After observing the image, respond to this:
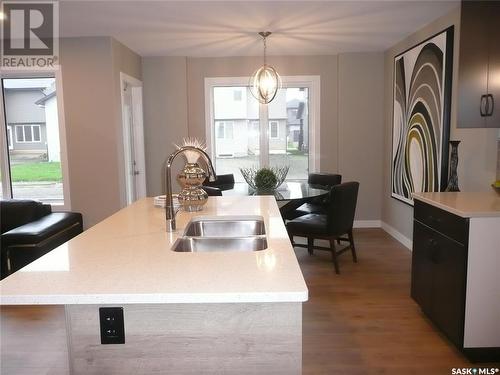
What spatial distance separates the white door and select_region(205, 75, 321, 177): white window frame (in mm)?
958

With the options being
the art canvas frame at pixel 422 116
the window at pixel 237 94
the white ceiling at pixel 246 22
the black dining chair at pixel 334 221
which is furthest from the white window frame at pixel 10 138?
the art canvas frame at pixel 422 116

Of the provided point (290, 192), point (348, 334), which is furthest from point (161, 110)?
point (348, 334)

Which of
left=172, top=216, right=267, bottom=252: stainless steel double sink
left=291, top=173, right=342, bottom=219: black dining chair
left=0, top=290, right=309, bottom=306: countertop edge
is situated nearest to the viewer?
left=0, top=290, right=309, bottom=306: countertop edge

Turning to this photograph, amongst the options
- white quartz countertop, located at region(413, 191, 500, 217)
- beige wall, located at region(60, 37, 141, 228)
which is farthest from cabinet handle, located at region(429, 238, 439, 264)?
beige wall, located at region(60, 37, 141, 228)

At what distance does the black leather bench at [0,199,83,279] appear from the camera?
316cm

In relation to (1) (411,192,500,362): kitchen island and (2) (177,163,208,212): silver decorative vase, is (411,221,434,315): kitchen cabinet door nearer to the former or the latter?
(1) (411,192,500,362): kitchen island

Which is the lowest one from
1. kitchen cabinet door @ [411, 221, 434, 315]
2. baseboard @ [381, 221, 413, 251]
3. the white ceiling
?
baseboard @ [381, 221, 413, 251]

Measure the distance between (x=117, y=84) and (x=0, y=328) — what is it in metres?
2.76

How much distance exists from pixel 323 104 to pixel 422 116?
Result: 1.72 meters

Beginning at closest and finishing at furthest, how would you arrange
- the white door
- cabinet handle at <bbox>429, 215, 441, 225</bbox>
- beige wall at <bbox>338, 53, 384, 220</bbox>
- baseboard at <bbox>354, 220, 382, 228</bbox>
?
cabinet handle at <bbox>429, 215, 441, 225</bbox> < the white door < beige wall at <bbox>338, 53, 384, 220</bbox> < baseboard at <bbox>354, 220, 382, 228</bbox>

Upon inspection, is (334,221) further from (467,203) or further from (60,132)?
(60,132)

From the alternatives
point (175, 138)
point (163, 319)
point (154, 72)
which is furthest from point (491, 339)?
point (154, 72)

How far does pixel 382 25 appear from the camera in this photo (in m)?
4.08

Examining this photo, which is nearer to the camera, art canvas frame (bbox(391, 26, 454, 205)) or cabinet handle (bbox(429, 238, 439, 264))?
cabinet handle (bbox(429, 238, 439, 264))
